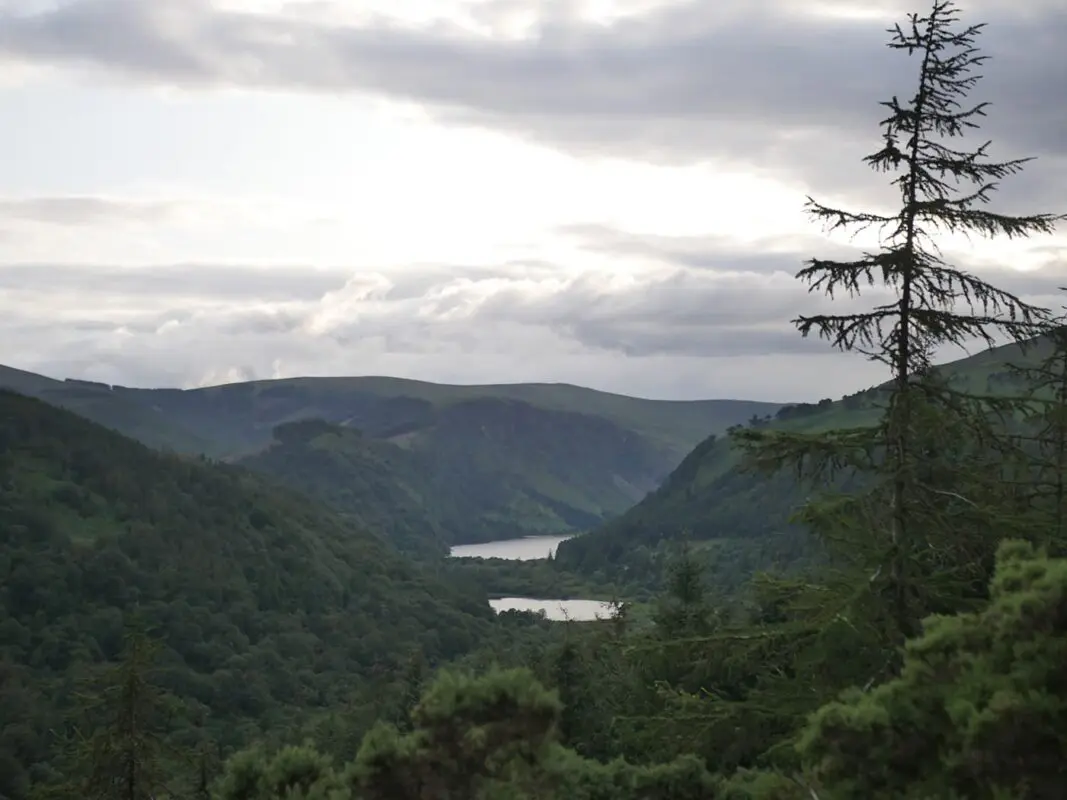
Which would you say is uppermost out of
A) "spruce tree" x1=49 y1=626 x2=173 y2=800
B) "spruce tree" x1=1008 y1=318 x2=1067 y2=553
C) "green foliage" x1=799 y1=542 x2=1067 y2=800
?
"spruce tree" x1=1008 y1=318 x2=1067 y2=553

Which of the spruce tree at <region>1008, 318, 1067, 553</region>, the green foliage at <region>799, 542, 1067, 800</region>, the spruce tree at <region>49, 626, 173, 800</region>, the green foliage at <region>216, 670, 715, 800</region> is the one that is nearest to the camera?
the green foliage at <region>799, 542, 1067, 800</region>

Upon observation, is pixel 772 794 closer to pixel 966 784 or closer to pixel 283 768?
pixel 966 784

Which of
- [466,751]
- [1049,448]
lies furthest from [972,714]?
[1049,448]

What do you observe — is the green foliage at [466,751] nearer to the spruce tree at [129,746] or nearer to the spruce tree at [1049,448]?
the spruce tree at [1049,448]

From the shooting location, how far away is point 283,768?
50.8 ft

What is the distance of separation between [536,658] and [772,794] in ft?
166

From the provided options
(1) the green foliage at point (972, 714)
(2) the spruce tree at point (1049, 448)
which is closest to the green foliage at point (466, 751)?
(1) the green foliage at point (972, 714)

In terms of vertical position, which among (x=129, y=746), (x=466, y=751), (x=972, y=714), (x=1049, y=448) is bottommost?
(x=129, y=746)

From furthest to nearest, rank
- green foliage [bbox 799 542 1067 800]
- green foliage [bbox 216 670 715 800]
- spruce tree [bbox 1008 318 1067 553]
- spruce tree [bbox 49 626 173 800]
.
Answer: spruce tree [bbox 49 626 173 800], spruce tree [bbox 1008 318 1067 553], green foliage [bbox 216 670 715 800], green foliage [bbox 799 542 1067 800]

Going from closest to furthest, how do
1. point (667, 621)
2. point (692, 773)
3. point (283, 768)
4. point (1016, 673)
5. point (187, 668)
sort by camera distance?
point (1016, 673) < point (283, 768) < point (692, 773) < point (667, 621) < point (187, 668)

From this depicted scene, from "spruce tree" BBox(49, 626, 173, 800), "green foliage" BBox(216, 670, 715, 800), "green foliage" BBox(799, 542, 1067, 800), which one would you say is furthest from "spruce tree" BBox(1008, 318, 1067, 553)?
"spruce tree" BBox(49, 626, 173, 800)

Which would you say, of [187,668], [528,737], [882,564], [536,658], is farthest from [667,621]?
[187,668]

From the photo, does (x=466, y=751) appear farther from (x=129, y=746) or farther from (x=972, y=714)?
(x=129, y=746)

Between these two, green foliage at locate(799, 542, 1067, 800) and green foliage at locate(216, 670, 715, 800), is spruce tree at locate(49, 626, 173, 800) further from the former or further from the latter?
green foliage at locate(799, 542, 1067, 800)
